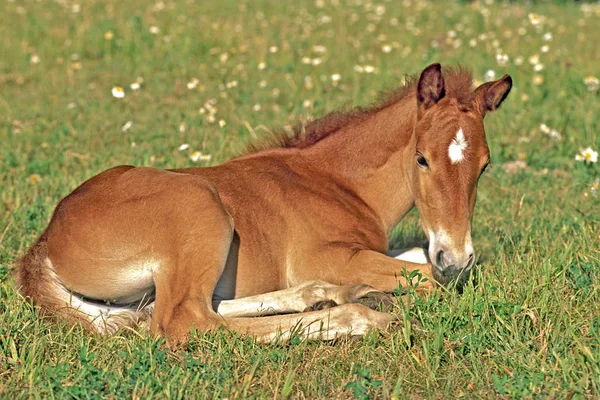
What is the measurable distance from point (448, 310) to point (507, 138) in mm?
4200

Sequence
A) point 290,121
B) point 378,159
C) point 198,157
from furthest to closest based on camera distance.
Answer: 1. point 290,121
2. point 198,157
3. point 378,159

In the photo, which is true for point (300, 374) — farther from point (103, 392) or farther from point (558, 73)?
point (558, 73)

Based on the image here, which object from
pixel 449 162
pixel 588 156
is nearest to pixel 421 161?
pixel 449 162

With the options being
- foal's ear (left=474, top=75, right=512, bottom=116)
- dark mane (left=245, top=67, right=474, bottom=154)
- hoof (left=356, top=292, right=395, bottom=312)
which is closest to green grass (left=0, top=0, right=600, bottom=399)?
hoof (left=356, top=292, right=395, bottom=312)

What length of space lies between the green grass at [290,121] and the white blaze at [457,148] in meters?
0.73

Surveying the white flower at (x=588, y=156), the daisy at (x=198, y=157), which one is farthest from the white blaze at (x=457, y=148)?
the daisy at (x=198, y=157)

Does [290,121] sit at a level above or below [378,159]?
below

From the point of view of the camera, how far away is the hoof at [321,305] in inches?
193

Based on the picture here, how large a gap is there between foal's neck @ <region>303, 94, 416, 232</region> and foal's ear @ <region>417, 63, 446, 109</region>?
8.9 inches

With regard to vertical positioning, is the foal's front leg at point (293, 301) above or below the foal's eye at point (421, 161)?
below

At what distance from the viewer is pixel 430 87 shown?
5113 millimetres

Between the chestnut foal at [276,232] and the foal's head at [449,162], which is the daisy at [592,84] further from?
the foal's head at [449,162]

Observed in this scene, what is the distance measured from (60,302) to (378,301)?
1817 millimetres

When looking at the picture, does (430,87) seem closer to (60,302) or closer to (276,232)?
(276,232)
